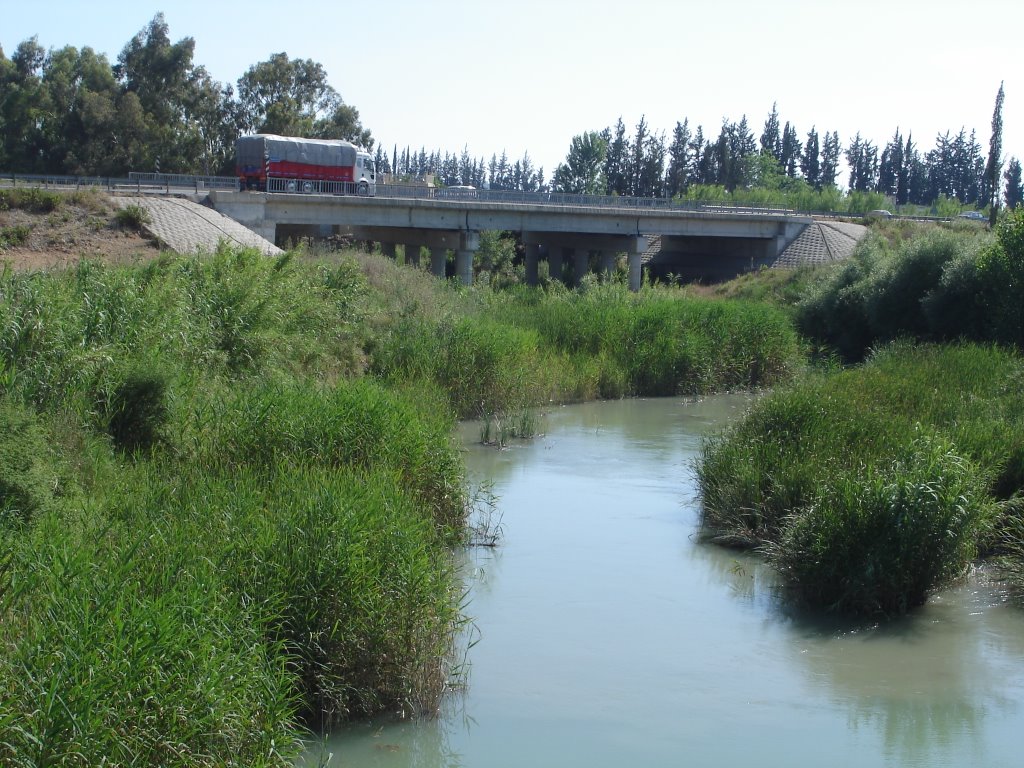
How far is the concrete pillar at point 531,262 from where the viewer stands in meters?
59.0

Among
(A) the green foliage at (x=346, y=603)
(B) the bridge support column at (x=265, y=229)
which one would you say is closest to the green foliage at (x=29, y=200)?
(B) the bridge support column at (x=265, y=229)

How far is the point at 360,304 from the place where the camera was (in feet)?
78.2

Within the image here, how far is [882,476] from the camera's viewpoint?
12422mm

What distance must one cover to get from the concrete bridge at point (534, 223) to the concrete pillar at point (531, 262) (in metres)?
0.06

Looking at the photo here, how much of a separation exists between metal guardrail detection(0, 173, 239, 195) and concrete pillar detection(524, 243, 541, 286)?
18.2 meters

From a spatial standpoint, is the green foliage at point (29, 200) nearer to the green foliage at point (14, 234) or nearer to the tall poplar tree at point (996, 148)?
the green foliage at point (14, 234)

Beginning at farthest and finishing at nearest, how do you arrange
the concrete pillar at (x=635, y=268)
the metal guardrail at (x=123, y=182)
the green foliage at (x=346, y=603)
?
the concrete pillar at (x=635, y=268), the metal guardrail at (x=123, y=182), the green foliage at (x=346, y=603)

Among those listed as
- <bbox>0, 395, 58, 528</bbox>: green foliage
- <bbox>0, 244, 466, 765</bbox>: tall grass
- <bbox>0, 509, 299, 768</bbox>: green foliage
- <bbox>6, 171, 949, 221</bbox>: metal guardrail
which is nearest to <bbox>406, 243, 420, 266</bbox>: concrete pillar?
<bbox>6, 171, 949, 221</bbox>: metal guardrail

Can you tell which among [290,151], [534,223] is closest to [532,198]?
[534,223]

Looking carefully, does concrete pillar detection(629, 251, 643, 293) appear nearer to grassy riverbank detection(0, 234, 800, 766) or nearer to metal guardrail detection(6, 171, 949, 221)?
metal guardrail detection(6, 171, 949, 221)

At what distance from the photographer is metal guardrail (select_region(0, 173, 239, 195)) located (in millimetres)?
37625

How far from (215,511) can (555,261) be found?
49.1 meters

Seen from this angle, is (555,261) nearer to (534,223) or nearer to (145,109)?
(534,223)

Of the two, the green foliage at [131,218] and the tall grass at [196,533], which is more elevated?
the green foliage at [131,218]
